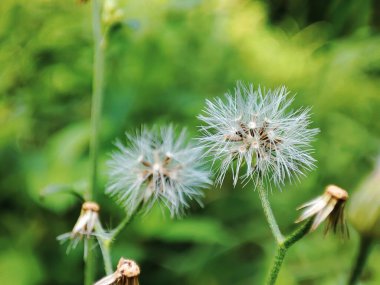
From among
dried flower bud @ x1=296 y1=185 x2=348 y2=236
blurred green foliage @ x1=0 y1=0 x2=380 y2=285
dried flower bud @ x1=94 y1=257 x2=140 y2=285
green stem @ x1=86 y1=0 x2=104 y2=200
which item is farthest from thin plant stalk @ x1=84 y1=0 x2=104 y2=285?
blurred green foliage @ x1=0 y1=0 x2=380 y2=285

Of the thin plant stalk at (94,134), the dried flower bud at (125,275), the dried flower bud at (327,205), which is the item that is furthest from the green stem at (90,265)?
the dried flower bud at (327,205)

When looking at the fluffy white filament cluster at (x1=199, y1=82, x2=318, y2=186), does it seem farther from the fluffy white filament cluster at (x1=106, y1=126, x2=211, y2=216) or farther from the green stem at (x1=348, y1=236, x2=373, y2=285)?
the green stem at (x1=348, y1=236, x2=373, y2=285)

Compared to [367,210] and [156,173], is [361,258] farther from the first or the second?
[156,173]

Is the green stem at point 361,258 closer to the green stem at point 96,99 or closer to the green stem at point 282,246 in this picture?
the green stem at point 282,246

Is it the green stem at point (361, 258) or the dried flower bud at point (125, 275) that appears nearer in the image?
the dried flower bud at point (125, 275)

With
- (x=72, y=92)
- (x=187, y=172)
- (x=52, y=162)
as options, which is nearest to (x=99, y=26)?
(x=187, y=172)

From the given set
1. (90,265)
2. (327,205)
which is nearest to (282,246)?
(327,205)
